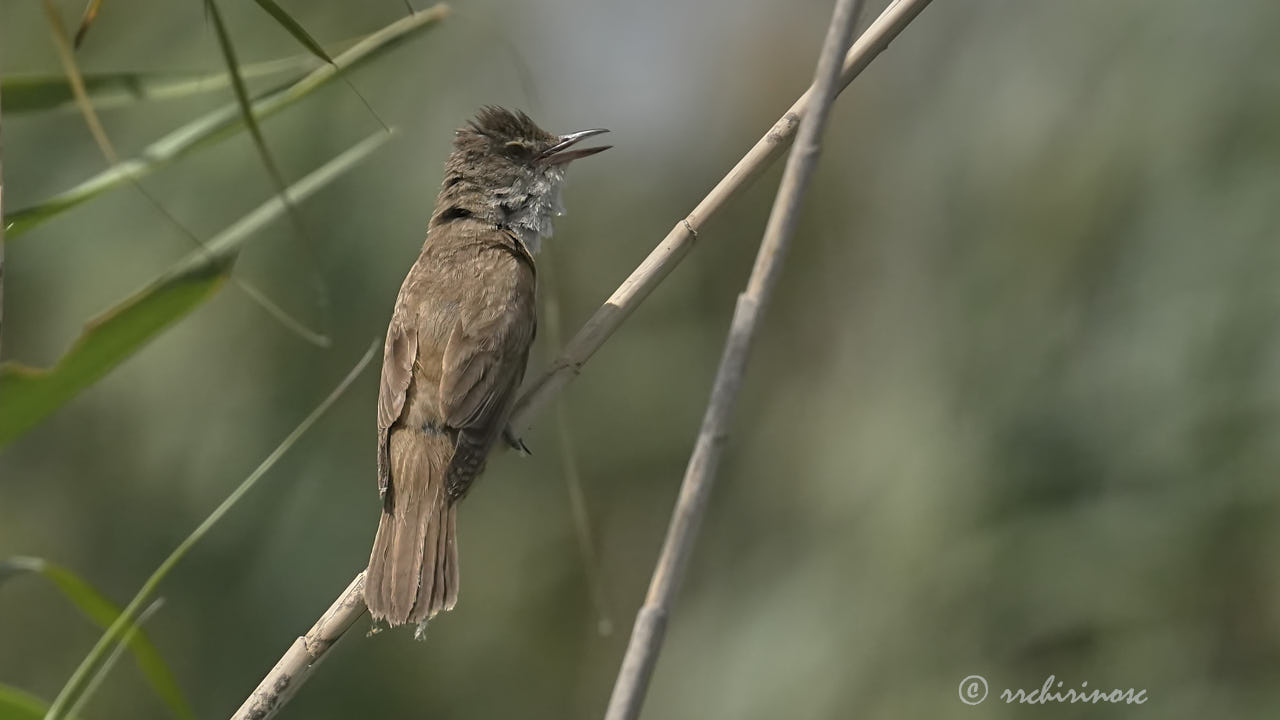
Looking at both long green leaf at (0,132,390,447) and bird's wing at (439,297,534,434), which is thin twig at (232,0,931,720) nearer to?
bird's wing at (439,297,534,434)

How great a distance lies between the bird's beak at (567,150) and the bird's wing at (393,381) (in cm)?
82

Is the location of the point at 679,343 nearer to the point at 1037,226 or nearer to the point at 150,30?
the point at 1037,226

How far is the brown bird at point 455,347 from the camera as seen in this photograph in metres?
3.09

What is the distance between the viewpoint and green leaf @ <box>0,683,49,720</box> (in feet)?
5.55

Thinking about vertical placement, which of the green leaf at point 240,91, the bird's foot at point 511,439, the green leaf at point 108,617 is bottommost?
the green leaf at point 108,617

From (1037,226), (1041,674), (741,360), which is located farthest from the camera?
(1037,226)

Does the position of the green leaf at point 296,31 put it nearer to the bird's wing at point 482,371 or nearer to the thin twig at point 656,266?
the thin twig at point 656,266

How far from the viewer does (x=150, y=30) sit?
5516 millimetres

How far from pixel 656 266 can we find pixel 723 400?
1088mm

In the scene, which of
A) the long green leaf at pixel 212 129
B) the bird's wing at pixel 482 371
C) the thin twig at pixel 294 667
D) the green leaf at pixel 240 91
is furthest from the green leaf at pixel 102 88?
the bird's wing at pixel 482 371

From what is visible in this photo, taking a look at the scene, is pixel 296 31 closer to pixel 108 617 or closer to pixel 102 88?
pixel 102 88

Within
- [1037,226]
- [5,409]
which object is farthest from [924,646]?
[5,409]

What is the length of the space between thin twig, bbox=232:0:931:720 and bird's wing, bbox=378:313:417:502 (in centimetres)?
51

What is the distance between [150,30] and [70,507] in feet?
6.98
